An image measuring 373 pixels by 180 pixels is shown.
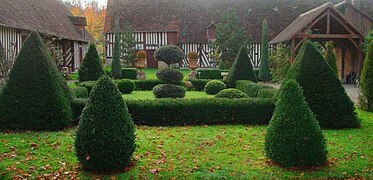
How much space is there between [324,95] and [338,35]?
48.1 feet

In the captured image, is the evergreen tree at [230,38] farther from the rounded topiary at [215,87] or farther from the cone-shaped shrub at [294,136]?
the cone-shaped shrub at [294,136]

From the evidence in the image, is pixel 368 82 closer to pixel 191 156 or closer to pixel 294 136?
pixel 294 136

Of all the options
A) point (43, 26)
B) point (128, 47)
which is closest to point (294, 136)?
point (43, 26)

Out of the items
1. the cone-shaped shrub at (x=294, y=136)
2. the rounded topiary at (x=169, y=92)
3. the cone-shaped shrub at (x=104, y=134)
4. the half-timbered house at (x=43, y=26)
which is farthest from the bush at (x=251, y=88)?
→ the half-timbered house at (x=43, y=26)

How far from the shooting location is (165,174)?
20.1 ft

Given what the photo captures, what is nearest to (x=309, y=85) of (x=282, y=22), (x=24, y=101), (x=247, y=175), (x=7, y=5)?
(x=247, y=175)

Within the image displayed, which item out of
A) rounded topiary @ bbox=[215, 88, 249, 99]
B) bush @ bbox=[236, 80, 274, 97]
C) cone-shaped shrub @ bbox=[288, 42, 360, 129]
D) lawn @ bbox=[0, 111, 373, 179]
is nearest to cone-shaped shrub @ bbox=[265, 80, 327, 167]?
lawn @ bbox=[0, 111, 373, 179]

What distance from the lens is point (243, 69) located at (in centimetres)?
1886

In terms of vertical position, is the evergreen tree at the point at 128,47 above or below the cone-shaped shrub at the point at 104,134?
above

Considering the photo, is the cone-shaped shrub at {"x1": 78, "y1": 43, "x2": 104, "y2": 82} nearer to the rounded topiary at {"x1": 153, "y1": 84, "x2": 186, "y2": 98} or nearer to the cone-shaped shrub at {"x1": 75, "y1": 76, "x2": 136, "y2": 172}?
the rounded topiary at {"x1": 153, "y1": 84, "x2": 186, "y2": 98}

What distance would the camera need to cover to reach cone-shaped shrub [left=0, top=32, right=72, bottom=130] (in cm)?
888

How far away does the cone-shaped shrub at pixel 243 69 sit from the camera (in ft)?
61.3

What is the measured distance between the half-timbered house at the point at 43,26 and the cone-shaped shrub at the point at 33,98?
6298mm

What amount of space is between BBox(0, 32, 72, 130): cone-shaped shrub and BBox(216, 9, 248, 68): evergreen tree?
2412 cm
